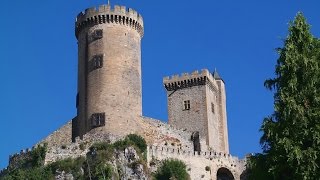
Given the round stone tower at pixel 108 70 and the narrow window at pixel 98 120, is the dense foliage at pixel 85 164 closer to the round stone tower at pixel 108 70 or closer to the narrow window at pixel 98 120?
the round stone tower at pixel 108 70

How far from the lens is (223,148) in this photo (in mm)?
69250

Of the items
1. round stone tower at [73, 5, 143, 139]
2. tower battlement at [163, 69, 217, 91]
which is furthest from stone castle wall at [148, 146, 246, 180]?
tower battlement at [163, 69, 217, 91]

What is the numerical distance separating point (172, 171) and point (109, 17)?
50.2 feet

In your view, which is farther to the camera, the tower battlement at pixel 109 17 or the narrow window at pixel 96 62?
the tower battlement at pixel 109 17

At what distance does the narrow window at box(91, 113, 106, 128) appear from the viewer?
56.1 meters

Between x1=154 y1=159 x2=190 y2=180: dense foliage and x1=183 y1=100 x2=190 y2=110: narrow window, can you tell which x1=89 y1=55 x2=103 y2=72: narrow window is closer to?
x1=154 y1=159 x2=190 y2=180: dense foliage

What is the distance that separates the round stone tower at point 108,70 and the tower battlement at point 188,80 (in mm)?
9342

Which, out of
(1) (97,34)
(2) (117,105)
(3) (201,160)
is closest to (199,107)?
(3) (201,160)

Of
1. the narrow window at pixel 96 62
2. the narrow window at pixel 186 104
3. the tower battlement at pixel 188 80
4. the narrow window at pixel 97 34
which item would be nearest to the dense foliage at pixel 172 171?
the narrow window at pixel 96 62

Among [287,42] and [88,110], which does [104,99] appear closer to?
[88,110]

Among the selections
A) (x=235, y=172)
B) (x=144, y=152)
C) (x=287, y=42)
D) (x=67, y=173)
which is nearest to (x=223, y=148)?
(x=235, y=172)

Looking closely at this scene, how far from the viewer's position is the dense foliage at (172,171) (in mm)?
52906

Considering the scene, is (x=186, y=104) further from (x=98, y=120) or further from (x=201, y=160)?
(x=98, y=120)

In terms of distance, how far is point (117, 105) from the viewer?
56625 mm
